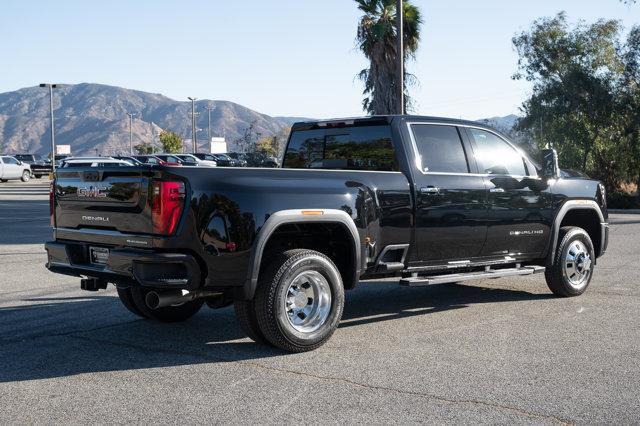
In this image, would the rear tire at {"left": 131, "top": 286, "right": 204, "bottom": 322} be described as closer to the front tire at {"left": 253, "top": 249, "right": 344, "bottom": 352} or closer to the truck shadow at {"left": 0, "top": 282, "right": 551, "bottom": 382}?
the truck shadow at {"left": 0, "top": 282, "right": 551, "bottom": 382}

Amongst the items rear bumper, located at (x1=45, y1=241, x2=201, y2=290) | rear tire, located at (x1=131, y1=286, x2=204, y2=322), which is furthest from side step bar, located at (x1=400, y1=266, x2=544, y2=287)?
rear bumper, located at (x1=45, y1=241, x2=201, y2=290)

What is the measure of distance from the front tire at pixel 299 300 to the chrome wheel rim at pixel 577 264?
11.6ft

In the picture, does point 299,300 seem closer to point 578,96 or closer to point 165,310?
point 165,310

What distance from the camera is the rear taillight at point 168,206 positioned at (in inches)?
235

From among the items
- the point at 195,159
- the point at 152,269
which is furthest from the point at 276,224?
the point at 195,159

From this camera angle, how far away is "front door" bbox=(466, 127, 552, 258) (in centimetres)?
821

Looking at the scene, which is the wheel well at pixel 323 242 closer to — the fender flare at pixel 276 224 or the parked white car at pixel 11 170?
the fender flare at pixel 276 224

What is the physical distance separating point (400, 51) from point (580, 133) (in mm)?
17797

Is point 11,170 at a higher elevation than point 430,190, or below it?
below

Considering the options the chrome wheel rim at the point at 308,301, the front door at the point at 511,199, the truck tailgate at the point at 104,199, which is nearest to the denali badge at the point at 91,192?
the truck tailgate at the point at 104,199

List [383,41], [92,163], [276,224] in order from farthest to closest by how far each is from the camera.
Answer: [383,41]
[92,163]
[276,224]

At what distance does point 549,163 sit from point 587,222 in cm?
153

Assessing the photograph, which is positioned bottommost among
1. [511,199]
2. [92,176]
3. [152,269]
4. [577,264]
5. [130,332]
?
[130,332]

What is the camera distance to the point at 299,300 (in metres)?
6.55
